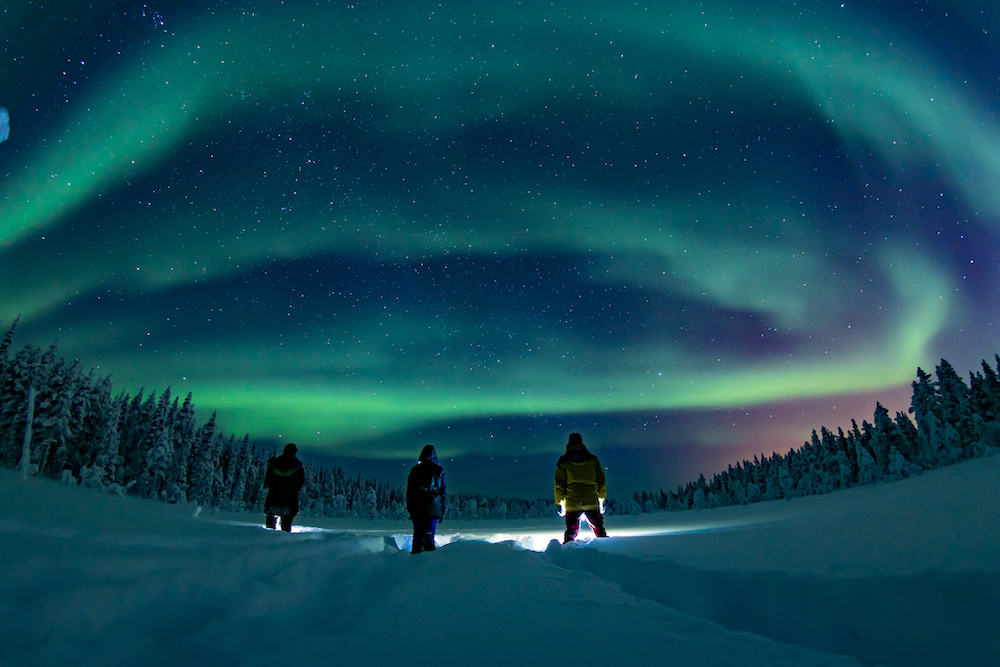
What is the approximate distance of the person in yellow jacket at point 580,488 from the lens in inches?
357

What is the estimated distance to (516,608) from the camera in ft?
11.0

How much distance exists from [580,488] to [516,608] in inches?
240

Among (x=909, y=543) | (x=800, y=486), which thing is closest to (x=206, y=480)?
(x=909, y=543)

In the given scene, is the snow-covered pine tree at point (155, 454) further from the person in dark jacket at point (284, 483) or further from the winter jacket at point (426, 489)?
the winter jacket at point (426, 489)

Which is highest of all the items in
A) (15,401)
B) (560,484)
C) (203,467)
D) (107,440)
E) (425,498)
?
(15,401)

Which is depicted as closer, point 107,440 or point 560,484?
point 560,484

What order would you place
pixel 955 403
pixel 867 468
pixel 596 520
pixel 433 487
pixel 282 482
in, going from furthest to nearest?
pixel 867 468, pixel 955 403, pixel 282 482, pixel 596 520, pixel 433 487

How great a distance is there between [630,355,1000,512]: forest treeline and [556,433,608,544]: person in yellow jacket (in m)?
28.5

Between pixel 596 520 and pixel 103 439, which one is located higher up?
pixel 103 439

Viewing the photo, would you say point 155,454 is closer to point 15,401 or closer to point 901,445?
point 15,401

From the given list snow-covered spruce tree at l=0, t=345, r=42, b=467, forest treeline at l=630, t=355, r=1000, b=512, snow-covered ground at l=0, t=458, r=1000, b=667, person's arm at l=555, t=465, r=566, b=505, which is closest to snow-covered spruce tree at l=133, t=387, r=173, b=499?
snow-covered spruce tree at l=0, t=345, r=42, b=467

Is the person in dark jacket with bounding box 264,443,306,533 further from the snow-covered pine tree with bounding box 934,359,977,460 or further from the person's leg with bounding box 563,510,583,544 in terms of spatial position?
the snow-covered pine tree with bounding box 934,359,977,460

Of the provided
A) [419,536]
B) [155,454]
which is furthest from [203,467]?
[419,536]

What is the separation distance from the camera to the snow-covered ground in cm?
223
